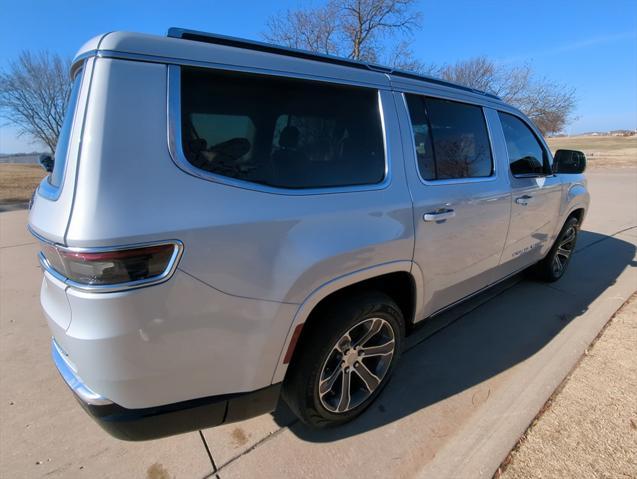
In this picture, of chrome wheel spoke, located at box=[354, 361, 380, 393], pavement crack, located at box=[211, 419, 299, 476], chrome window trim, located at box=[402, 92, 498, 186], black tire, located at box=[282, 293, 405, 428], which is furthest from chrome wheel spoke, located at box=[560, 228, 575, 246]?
pavement crack, located at box=[211, 419, 299, 476]

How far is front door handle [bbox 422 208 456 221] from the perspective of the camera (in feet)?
6.85

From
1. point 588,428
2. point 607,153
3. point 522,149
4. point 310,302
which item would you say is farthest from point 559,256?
point 607,153

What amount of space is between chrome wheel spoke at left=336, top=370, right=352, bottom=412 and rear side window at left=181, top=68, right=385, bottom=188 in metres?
1.11

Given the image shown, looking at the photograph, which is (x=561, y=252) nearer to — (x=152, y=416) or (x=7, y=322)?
(x=152, y=416)

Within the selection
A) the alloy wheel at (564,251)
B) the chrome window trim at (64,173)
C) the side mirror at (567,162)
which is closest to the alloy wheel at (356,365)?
the chrome window trim at (64,173)

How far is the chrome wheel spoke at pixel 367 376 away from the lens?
83.9 inches

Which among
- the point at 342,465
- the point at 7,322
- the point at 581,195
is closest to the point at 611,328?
the point at 581,195

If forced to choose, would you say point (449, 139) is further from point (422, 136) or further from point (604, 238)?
point (604, 238)

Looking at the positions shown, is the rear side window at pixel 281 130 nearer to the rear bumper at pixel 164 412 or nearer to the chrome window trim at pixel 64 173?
the chrome window trim at pixel 64 173

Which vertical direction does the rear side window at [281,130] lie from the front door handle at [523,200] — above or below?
above

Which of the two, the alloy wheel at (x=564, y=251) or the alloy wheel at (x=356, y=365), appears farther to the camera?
the alloy wheel at (x=564, y=251)

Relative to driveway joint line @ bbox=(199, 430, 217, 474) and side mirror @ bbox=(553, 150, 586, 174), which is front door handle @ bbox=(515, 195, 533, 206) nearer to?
side mirror @ bbox=(553, 150, 586, 174)

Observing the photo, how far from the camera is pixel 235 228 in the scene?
138cm

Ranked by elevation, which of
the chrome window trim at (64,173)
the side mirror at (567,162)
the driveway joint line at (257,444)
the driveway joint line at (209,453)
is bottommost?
the driveway joint line at (209,453)
